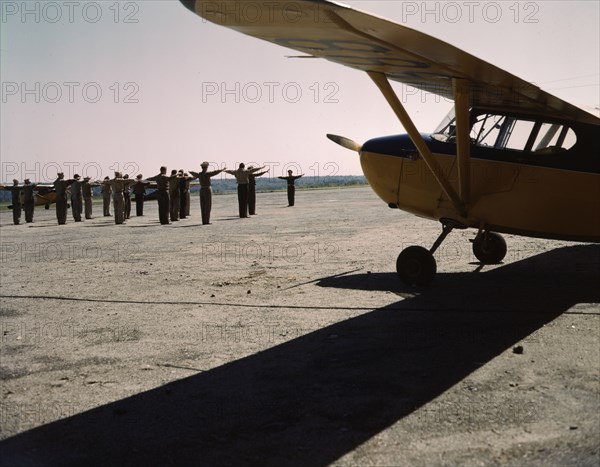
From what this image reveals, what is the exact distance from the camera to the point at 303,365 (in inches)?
231

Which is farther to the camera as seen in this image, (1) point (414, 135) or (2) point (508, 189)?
(2) point (508, 189)

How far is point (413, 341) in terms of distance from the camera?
6578mm

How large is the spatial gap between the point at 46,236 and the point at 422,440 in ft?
62.9

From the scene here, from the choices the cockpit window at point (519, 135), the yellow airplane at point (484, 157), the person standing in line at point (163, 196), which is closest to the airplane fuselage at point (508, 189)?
the yellow airplane at point (484, 157)

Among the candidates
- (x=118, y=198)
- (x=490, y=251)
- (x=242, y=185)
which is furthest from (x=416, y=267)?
(x=118, y=198)

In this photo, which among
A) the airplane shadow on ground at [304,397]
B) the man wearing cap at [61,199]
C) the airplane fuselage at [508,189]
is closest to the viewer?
the airplane shadow on ground at [304,397]

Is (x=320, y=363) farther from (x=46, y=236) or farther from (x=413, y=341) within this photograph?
(x=46, y=236)

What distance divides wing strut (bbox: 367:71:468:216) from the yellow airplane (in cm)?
1

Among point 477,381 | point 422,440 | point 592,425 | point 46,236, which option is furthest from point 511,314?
point 46,236

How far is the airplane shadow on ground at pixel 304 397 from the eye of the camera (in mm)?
4109

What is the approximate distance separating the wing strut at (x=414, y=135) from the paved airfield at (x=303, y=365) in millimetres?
1336

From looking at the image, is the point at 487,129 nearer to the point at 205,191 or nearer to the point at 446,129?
the point at 446,129

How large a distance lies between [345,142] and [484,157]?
299 cm

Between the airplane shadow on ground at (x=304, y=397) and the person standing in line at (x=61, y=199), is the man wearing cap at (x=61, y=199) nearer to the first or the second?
the person standing in line at (x=61, y=199)
